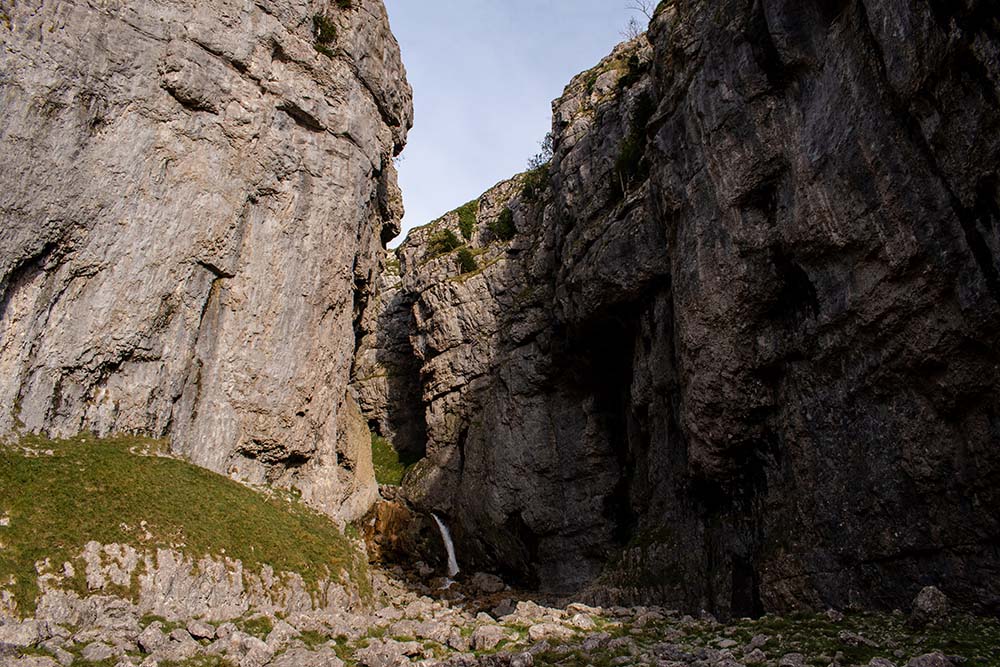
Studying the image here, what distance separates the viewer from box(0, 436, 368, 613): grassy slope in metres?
17.4

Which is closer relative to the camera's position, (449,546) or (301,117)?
(301,117)

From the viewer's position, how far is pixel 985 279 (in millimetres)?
15664

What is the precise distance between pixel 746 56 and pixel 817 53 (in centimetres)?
375

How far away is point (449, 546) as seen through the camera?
4297cm

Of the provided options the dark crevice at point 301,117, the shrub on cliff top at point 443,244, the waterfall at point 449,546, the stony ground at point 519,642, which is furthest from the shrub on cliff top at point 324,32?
the waterfall at point 449,546

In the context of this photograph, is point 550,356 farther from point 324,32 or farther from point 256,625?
point 256,625

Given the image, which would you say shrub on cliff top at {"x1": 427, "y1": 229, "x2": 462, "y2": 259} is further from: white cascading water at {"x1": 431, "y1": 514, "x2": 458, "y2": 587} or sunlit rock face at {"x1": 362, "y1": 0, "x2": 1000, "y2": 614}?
white cascading water at {"x1": 431, "y1": 514, "x2": 458, "y2": 587}

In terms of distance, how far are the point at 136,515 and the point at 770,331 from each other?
2240 centimetres

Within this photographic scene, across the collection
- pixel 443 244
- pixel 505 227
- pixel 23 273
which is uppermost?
pixel 443 244

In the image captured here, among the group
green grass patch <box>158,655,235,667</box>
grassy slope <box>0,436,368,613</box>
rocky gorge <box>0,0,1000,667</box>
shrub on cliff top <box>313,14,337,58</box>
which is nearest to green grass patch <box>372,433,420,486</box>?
rocky gorge <box>0,0,1000,667</box>

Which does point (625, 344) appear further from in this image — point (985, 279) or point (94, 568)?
point (94, 568)

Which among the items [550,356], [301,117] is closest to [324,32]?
[301,117]

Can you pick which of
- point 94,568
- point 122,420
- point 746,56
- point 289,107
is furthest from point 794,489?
point 289,107

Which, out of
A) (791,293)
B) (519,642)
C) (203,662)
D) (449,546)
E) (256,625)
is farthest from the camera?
(449,546)
